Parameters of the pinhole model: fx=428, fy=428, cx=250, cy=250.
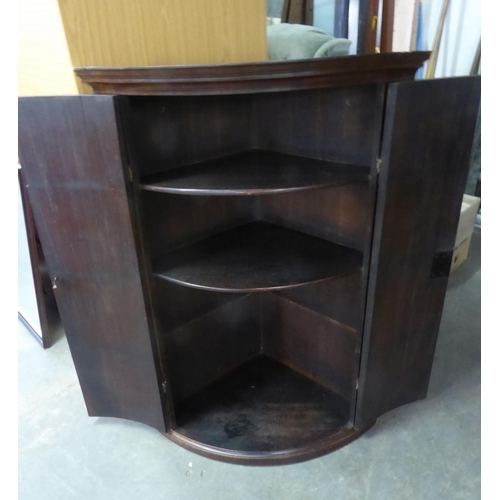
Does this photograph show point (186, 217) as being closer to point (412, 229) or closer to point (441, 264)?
point (412, 229)

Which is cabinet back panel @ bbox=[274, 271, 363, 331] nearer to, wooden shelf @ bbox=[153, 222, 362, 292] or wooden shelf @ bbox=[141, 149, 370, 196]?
wooden shelf @ bbox=[153, 222, 362, 292]

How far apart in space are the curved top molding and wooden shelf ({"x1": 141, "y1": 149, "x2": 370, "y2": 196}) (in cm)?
22

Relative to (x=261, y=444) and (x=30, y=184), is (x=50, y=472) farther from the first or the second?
(x=30, y=184)

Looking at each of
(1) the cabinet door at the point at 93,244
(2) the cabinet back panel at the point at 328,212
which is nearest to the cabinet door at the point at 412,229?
(2) the cabinet back panel at the point at 328,212

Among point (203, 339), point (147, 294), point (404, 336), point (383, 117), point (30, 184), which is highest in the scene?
point (383, 117)

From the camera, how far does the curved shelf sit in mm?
Result: 1377

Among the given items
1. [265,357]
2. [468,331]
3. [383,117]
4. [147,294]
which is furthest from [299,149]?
[468,331]

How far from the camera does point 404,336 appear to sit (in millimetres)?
1353

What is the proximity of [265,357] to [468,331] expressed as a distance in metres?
0.95

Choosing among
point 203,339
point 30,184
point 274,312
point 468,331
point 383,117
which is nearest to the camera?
point 383,117

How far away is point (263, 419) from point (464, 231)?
5.50ft

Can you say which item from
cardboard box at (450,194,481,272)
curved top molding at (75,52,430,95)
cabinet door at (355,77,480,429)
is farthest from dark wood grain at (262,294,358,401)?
cardboard box at (450,194,481,272)

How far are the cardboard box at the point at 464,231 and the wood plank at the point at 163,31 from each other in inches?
61.5

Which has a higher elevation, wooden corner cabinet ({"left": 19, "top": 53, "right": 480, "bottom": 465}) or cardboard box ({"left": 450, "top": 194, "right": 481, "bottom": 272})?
wooden corner cabinet ({"left": 19, "top": 53, "right": 480, "bottom": 465})
